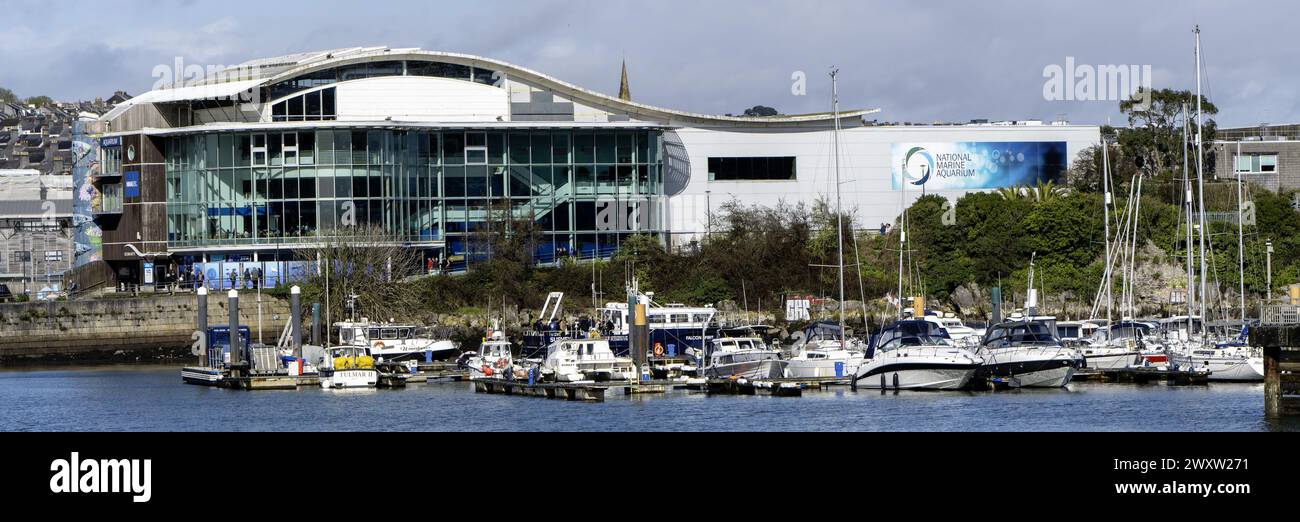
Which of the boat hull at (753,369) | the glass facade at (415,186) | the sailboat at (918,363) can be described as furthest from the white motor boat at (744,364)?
the glass facade at (415,186)

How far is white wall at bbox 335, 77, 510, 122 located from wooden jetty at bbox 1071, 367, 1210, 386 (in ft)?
141

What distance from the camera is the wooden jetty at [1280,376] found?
115 ft

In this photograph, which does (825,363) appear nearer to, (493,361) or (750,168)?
(493,361)

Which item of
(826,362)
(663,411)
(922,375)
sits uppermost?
(826,362)

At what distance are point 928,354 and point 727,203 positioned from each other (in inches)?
1577

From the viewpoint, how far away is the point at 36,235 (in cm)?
15475

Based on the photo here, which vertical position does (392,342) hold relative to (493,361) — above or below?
above

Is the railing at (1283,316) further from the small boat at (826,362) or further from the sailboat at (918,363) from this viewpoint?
the small boat at (826,362)

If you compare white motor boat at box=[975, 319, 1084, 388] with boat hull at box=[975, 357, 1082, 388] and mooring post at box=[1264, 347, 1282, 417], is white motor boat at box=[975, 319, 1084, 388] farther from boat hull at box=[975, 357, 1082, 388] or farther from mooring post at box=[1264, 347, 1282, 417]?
mooring post at box=[1264, 347, 1282, 417]

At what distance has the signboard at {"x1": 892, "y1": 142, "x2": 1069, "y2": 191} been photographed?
92.7 meters
